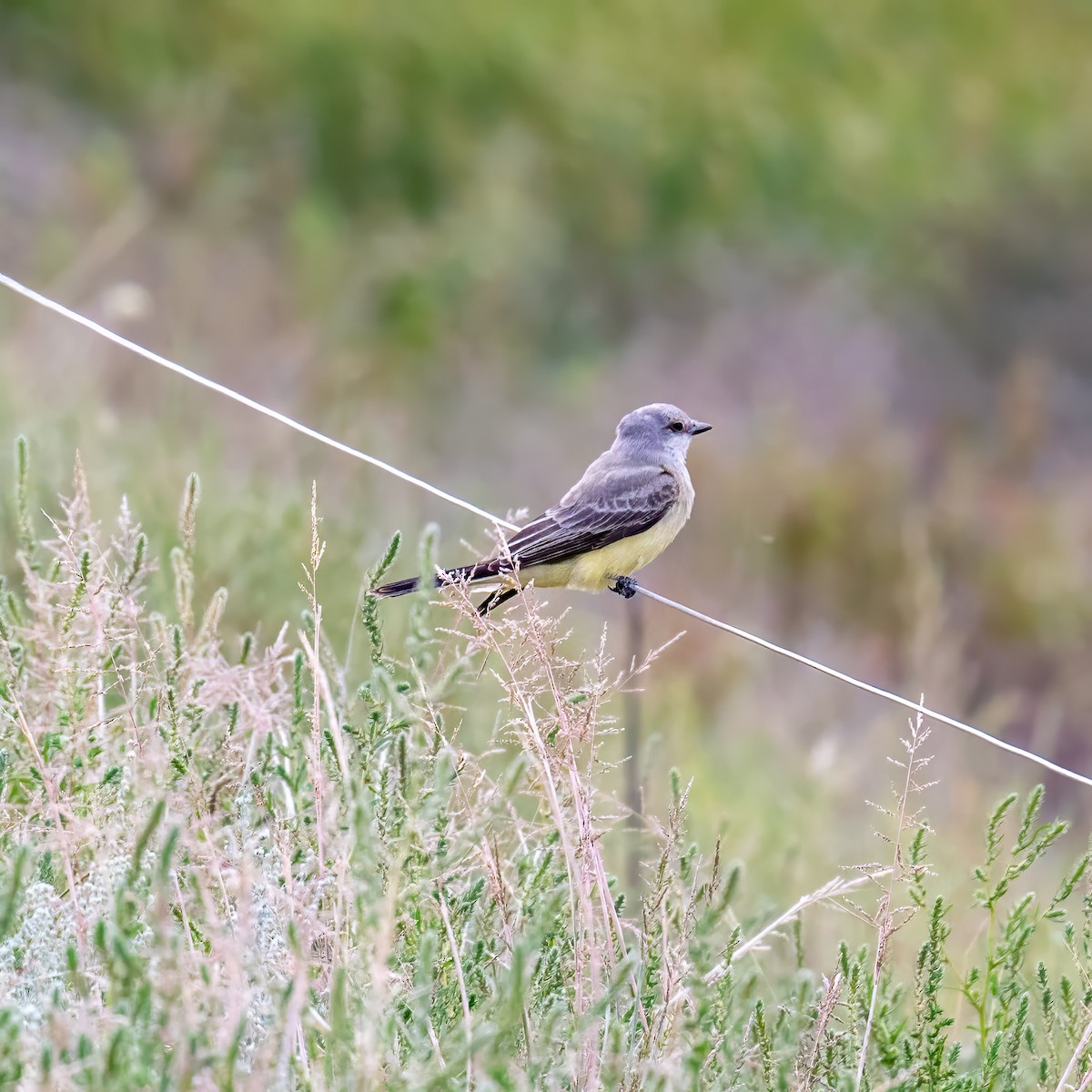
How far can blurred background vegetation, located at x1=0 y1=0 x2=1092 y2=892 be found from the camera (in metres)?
7.94

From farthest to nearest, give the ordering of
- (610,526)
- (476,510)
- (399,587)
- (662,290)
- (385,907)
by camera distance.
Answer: (662,290), (610,526), (399,587), (476,510), (385,907)

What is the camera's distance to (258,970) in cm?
225

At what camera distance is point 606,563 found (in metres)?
4.71

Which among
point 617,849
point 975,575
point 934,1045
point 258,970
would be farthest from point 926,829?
point 975,575

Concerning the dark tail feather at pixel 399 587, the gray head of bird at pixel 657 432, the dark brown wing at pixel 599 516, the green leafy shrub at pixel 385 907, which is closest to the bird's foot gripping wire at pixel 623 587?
the dark brown wing at pixel 599 516

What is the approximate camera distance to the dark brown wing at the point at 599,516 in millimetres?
4609

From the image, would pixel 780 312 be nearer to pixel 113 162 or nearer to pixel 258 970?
pixel 113 162

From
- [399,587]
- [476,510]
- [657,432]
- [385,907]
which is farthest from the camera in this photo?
[657,432]

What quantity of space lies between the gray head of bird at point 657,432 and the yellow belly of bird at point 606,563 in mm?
343

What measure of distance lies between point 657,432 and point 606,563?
0.66 metres

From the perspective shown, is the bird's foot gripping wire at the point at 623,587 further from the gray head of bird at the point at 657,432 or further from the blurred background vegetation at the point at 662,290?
the blurred background vegetation at the point at 662,290

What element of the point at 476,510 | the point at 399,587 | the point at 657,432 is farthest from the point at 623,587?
the point at 476,510

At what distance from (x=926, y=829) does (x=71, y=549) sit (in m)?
1.55

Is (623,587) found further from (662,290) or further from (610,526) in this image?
(662,290)
